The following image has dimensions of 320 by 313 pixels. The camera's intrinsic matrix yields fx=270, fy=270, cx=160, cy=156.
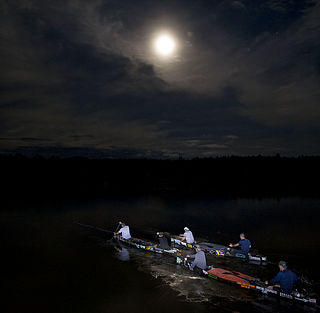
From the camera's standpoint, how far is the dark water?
44.2 ft

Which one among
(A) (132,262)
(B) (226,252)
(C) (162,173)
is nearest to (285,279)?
(B) (226,252)

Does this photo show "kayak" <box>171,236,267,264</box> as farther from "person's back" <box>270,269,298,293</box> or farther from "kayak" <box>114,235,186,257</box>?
"person's back" <box>270,269,298,293</box>

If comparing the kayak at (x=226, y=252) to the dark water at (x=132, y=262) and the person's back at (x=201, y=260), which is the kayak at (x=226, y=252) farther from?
the person's back at (x=201, y=260)

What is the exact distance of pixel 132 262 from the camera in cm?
1909

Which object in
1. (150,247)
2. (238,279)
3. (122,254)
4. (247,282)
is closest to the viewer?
(247,282)

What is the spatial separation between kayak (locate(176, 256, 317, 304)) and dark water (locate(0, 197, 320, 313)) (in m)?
0.32

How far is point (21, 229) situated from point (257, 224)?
88.5ft

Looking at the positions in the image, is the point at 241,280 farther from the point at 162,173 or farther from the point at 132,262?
the point at 162,173

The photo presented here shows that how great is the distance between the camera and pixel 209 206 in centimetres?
4456

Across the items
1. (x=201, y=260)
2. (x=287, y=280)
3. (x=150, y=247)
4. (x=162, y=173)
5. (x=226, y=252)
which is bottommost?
(x=150, y=247)

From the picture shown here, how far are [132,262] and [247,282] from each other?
835 cm

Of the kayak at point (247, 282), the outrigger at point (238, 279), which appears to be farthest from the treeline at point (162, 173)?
the kayak at point (247, 282)

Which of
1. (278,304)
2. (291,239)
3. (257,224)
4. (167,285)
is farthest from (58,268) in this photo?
(257,224)

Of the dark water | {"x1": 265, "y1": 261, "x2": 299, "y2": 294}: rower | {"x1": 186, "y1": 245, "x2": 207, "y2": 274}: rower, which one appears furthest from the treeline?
{"x1": 265, "y1": 261, "x2": 299, "y2": 294}: rower
